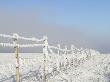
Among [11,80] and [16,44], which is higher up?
[16,44]

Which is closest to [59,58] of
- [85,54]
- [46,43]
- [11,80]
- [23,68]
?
[23,68]

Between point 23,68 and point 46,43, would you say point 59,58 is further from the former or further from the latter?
point 46,43

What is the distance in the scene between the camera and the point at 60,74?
79.5ft

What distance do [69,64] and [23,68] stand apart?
363 centimetres

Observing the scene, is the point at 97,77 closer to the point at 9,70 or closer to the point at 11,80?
the point at 11,80

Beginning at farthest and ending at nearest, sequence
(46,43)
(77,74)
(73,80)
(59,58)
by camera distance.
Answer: (59,58)
(77,74)
(73,80)
(46,43)

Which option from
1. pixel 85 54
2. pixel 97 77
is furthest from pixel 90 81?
pixel 85 54

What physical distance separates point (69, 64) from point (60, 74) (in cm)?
544

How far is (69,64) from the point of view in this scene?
29594 millimetres

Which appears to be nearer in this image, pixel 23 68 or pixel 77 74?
pixel 77 74

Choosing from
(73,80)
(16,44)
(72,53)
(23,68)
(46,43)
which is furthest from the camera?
(72,53)

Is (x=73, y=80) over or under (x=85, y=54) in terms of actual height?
under

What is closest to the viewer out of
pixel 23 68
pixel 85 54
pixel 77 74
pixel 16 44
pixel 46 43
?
pixel 16 44

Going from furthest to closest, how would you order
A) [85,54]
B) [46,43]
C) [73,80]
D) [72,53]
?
[85,54], [72,53], [73,80], [46,43]
